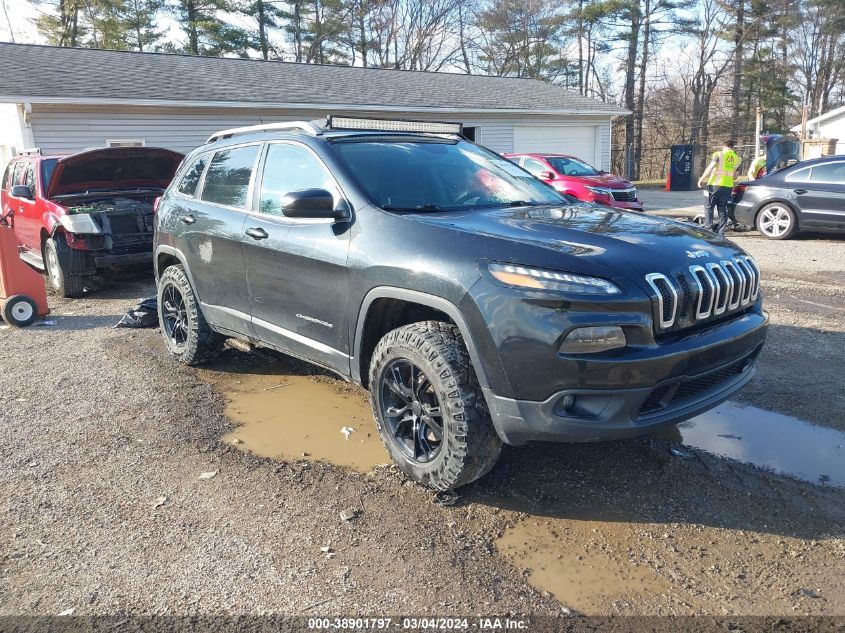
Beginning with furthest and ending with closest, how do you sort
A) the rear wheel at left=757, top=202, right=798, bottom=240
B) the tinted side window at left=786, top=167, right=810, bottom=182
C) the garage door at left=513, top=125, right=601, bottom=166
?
the garage door at left=513, top=125, right=601, bottom=166 < the rear wheel at left=757, top=202, right=798, bottom=240 < the tinted side window at left=786, top=167, right=810, bottom=182

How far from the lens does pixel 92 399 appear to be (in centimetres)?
492

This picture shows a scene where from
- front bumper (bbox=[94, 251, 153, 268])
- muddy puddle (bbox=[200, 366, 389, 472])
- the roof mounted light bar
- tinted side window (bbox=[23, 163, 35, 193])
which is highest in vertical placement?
the roof mounted light bar

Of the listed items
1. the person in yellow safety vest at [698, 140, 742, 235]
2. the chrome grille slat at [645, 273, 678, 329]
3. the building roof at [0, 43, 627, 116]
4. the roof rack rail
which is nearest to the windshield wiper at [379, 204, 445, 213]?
the roof rack rail

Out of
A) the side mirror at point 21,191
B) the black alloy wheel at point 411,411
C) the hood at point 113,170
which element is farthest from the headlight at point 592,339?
the side mirror at point 21,191

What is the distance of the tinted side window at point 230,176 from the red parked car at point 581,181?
912 centimetres

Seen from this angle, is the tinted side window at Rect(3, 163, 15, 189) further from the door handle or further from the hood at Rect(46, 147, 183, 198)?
the door handle

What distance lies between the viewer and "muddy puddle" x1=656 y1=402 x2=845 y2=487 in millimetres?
3539

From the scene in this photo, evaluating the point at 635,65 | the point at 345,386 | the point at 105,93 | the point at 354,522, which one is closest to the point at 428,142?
the point at 345,386

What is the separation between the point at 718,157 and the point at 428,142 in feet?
30.4

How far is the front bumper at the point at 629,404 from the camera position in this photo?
111 inches

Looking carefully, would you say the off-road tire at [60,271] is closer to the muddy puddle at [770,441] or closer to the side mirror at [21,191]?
the side mirror at [21,191]

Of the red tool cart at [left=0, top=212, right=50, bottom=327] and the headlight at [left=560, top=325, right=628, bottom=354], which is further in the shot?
the red tool cart at [left=0, top=212, right=50, bottom=327]

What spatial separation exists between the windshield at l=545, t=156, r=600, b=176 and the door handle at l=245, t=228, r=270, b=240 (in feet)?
37.6

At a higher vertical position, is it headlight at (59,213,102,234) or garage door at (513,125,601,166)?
garage door at (513,125,601,166)
